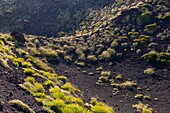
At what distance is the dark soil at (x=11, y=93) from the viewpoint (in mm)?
19219

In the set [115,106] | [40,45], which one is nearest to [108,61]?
[40,45]

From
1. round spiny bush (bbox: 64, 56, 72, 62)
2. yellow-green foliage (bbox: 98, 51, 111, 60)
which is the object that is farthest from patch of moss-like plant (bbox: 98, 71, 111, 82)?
round spiny bush (bbox: 64, 56, 72, 62)

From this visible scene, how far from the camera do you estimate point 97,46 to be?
78.9 m

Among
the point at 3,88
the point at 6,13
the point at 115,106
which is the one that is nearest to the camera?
the point at 3,88

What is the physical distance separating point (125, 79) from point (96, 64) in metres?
11.6

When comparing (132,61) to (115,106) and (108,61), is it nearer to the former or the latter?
(108,61)

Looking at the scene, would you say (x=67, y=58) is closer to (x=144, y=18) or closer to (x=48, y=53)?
(x=48, y=53)

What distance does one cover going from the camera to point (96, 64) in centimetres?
7000

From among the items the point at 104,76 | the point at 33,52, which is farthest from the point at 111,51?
the point at 33,52

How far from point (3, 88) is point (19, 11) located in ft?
382

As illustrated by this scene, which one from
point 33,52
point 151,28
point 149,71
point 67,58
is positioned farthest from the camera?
point 151,28

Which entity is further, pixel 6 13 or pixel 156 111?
pixel 6 13

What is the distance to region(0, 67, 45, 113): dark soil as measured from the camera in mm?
19219

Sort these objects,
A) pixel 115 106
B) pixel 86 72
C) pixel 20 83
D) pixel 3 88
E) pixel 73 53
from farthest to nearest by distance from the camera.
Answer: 1. pixel 73 53
2. pixel 86 72
3. pixel 115 106
4. pixel 20 83
5. pixel 3 88
